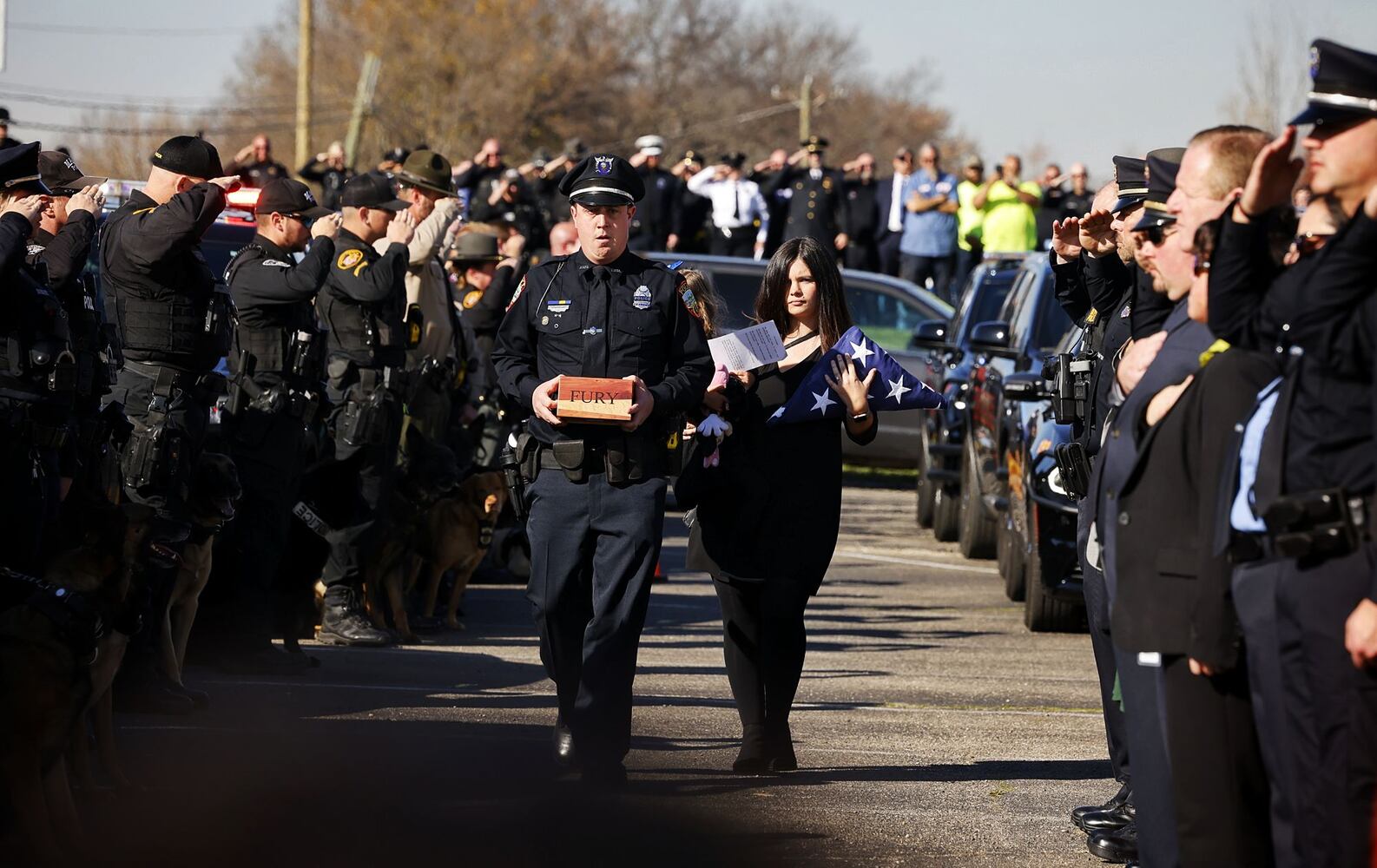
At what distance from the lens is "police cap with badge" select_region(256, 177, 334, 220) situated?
9.16m

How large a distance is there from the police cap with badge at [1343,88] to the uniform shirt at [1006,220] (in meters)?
18.5

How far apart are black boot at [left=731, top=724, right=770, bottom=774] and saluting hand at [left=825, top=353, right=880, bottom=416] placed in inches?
47.4

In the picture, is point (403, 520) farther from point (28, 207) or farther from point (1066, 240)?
point (1066, 240)

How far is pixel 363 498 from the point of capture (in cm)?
998

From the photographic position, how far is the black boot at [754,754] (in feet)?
23.4

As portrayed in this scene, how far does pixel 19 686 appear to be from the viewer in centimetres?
562

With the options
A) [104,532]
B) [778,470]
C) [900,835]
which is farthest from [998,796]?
[104,532]

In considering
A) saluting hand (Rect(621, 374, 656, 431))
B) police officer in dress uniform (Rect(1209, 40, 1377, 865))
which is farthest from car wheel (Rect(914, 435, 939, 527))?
police officer in dress uniform (Rect(1209, 40, 1377, 865))

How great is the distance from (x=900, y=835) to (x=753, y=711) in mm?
1050

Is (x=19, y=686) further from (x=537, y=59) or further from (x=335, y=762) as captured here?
(x=537, y=59)

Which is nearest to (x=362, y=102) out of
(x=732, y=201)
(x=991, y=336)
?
(x=732, y=201)

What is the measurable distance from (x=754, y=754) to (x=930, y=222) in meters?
16.6

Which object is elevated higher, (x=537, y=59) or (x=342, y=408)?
(x=537, y=59)

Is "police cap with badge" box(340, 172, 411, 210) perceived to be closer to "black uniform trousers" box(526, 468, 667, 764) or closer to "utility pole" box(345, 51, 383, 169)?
"black uniform trousers" box(526, 468, 667, 764)
